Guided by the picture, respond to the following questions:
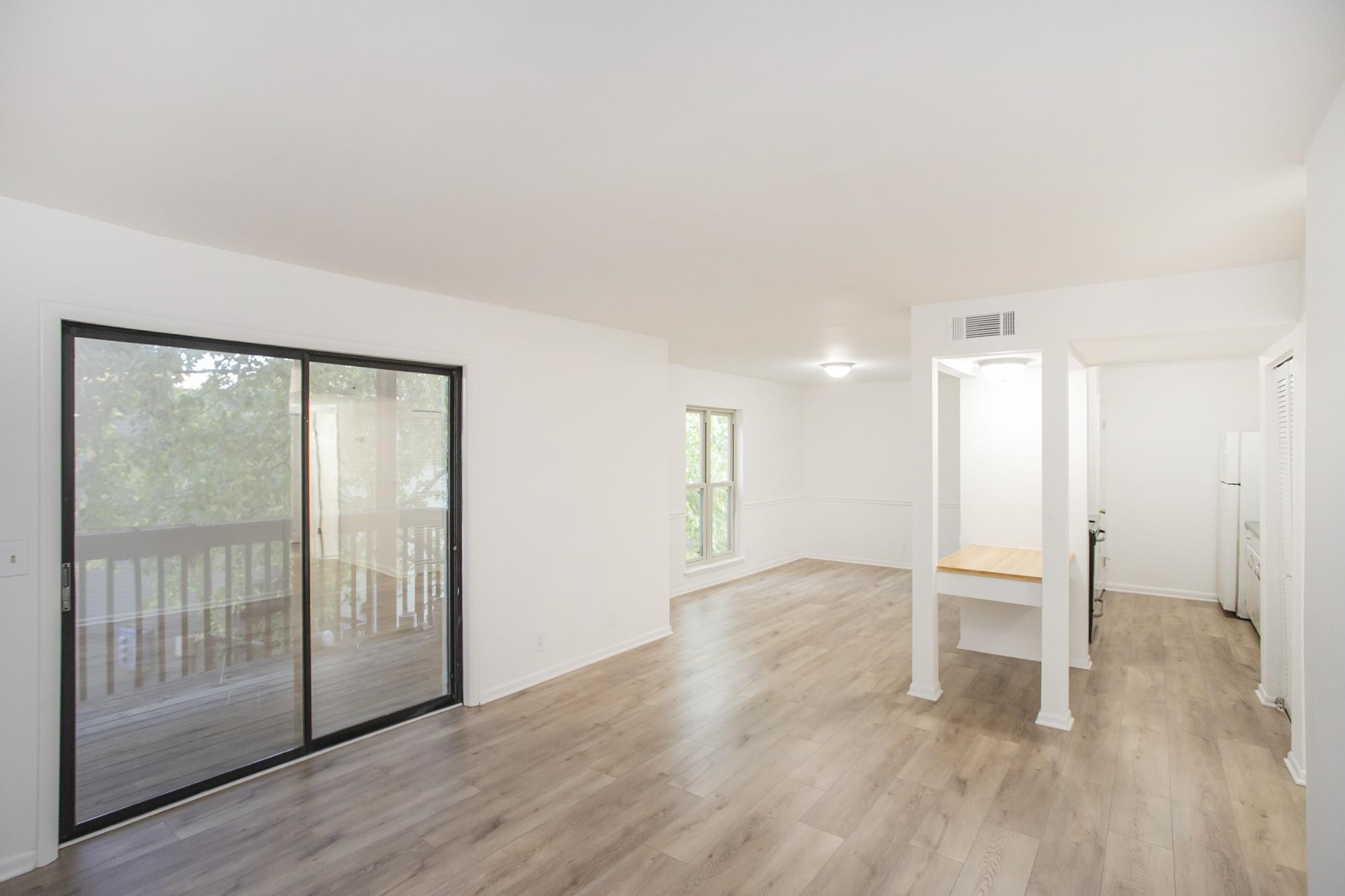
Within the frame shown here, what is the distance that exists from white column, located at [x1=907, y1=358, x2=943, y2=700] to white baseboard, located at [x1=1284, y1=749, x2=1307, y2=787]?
→ 167 centimetres

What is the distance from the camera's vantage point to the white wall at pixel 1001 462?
500cm

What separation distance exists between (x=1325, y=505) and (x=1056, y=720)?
8.66 ft

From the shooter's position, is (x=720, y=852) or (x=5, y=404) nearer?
(x=5, y=404)

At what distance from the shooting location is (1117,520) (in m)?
7.06

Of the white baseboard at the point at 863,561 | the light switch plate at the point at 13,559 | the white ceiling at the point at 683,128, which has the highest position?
the white ceiling at the point at 683,128

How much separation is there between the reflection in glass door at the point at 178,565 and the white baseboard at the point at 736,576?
4.05 m

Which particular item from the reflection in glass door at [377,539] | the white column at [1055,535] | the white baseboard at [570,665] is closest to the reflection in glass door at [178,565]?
the reflection in glass door at [377,539]

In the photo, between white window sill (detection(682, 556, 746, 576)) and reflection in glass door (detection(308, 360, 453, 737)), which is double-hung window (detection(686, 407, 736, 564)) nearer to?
white window sill (detection(682, 556, 746, 576))

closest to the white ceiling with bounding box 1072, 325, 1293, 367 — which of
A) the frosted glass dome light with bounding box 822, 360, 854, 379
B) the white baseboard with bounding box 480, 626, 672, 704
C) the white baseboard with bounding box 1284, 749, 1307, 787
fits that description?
the white baseboard with bounding box 1284, 749, 1307, 787

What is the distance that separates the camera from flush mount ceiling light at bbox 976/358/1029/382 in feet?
13.9

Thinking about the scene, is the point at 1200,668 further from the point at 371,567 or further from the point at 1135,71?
the point at 371,567

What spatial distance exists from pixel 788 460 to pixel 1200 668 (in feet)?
16.9

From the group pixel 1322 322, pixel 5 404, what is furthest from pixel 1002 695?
pixel 5 404

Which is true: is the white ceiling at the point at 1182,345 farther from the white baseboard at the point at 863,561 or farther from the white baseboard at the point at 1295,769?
the white baseboard at the point at 863,561
